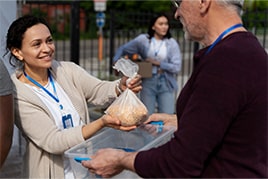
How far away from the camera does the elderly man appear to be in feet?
4.90

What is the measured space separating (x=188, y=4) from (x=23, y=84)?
1.01 metres

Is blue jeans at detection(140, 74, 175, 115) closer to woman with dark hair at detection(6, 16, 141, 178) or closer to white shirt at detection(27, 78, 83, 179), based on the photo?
woman with dark hair at detection(6, 16, 141, 178)

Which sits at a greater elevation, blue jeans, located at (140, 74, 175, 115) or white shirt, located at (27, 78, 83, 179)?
white shirt, located at (27, 78, 83, 179)

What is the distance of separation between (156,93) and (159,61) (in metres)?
0.39

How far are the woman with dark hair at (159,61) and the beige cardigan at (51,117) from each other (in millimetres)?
2867

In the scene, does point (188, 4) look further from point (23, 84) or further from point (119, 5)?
point (119, 5)

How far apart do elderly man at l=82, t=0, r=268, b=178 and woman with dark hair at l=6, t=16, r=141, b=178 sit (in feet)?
1.87

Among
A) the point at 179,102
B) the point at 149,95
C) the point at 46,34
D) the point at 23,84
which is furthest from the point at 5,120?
the point at 149,95

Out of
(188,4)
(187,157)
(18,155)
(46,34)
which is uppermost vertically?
(188,4)

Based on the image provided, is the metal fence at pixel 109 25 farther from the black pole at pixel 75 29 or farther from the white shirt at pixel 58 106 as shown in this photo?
the white shirt at pixel 58 106

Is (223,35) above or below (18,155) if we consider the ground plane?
above

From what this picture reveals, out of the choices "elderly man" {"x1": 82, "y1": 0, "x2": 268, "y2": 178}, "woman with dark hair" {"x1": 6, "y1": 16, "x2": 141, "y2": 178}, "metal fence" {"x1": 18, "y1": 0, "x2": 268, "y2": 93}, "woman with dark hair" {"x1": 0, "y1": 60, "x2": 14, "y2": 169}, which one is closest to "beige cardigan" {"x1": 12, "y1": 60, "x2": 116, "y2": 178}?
"woman with dark hair" {"x1": 6, "y1": 16, "x2": 141, "y2": 178}

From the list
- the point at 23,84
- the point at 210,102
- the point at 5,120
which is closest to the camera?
the point at 210,102

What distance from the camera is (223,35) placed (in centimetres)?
161
